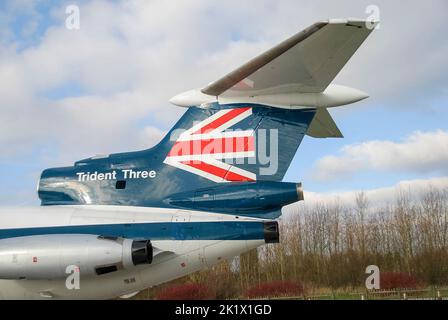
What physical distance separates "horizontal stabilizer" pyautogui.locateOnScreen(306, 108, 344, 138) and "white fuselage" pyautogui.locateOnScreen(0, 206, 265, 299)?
6.45ft

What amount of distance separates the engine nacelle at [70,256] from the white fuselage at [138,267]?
29 cm

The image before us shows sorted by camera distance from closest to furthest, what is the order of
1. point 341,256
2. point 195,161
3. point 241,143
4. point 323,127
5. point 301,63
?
1. point 301,63
2. point 241,143
3. point 195,161
4. point 323,127
5. point 341,256

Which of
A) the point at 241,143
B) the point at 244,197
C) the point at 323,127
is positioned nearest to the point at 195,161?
the point at 241,143

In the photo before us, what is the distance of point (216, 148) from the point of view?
568 cm

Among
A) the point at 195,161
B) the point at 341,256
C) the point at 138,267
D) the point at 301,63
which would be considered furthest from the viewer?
the point at 341,256

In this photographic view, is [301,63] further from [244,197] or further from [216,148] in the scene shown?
[244,197]

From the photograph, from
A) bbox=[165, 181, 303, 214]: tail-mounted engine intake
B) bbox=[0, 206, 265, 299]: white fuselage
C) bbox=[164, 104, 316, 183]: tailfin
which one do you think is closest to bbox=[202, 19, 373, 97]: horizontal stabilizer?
bbox=[164, 104, 316, 183]: tailfin

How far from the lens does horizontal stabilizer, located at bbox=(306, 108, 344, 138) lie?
6.26 m

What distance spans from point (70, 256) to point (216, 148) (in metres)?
2.21

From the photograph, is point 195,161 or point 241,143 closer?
point 241,143

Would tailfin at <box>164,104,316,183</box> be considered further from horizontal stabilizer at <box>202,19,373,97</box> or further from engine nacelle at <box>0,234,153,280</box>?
engine nacelle at <box>0,234,153,280</box>

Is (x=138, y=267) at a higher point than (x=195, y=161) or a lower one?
lower

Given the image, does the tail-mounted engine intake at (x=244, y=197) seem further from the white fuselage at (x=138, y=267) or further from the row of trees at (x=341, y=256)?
the row of trees at (x=341, y=256)

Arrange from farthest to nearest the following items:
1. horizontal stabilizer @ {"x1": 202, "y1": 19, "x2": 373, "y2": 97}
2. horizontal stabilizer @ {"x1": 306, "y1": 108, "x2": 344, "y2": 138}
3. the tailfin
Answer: horizontal stabilizer @ {"x1": 306, "y1": 108, "x2": 344, "y2": 138}, the tailfin, horizontal stabilizer @ {"x1": 202, "y1": 19, "x2": 373, "y2": 97}
